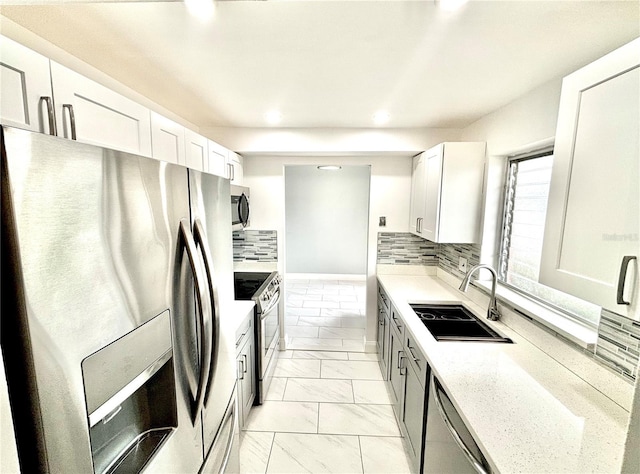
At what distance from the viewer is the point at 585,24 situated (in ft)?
3.50

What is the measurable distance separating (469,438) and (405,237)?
220 centimetres

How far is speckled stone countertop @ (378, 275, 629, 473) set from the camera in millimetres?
867

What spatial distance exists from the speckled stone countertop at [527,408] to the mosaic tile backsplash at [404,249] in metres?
1.46

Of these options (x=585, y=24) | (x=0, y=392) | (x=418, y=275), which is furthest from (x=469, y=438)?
(x=418, y=275)

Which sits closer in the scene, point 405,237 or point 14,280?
point 14,280

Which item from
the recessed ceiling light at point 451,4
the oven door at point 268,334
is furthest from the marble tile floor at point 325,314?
the recessed ceiling light at point 451,4

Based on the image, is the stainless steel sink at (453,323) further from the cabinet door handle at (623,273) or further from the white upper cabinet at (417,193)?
the cabinet door handle at (623,273)

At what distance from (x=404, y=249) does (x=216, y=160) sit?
2065 mm

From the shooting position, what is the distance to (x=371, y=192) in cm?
304

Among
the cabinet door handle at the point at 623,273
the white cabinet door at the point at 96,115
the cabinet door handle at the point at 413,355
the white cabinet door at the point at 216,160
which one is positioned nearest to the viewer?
the cabinet door handle at the point at 623,273

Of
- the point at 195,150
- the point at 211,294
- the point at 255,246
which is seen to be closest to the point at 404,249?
the point at 255,246

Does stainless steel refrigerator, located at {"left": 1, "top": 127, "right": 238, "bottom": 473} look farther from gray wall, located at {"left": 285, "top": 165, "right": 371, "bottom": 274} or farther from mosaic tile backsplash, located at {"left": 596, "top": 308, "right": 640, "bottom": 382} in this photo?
gray wall, located at {"left": 285, "top": 165, "right": 371, "bottom": 274}

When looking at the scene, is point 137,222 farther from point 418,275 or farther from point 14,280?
point 418,275

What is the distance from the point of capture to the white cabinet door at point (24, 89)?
2.64ft
